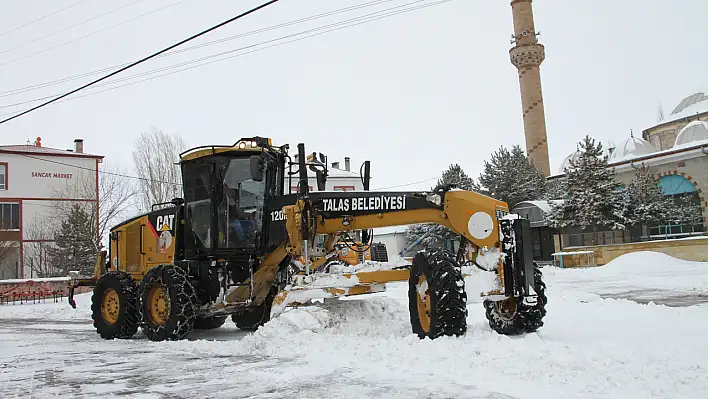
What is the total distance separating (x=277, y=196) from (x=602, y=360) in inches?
256

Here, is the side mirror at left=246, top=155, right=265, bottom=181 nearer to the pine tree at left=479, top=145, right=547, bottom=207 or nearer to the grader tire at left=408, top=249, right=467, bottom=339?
the grader tire at left=408, top=249, right=467, bottom=339

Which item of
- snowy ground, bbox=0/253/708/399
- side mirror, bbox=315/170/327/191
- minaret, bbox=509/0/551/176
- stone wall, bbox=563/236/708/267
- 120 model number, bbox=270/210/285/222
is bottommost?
snowy ground, bbox=0/253/708/399

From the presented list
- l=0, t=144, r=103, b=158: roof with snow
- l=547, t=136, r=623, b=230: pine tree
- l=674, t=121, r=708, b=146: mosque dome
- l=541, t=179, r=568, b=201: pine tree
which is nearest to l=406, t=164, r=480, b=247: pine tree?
l=541, t=179, r=568, b=201: pine tree

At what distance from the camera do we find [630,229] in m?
34.0

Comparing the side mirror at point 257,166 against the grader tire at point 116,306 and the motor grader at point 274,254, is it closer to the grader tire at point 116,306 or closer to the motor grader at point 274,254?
the motor grader at point 274,254

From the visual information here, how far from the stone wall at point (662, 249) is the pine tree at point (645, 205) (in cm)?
304

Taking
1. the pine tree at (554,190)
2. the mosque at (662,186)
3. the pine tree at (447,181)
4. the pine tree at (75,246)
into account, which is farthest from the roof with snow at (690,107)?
the pine tree at (75,246)

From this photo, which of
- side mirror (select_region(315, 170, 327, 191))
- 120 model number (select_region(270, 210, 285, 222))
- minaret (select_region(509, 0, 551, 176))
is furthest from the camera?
minaret (select_region(509, 0, 551, 176))

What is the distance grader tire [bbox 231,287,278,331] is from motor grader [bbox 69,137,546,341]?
27 mm

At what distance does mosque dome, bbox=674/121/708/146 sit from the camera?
4328 cm

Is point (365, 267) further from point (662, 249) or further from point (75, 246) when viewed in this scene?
point (75, 246)

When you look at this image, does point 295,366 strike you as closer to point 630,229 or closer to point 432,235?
point 630,229

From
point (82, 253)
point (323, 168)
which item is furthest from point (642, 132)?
point (323, 168)

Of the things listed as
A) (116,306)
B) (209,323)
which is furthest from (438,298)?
(116,306)
